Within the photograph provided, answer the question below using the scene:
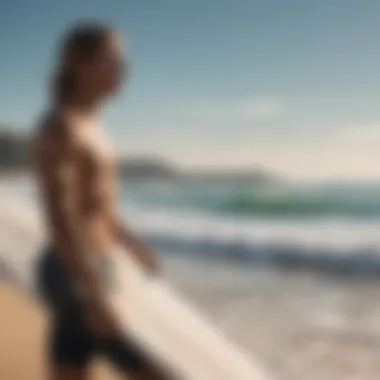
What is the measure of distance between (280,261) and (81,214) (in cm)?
38

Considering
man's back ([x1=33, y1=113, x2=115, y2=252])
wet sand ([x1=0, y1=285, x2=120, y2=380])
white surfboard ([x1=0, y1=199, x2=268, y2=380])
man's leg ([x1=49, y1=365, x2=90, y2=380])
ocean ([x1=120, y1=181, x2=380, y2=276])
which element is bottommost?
man's leg ([x1=49, y1=365, x2=90, y2=380])

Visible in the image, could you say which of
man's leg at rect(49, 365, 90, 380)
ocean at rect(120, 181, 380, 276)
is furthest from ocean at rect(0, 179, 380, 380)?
man's leg at rect(49, 365, 90, 380)

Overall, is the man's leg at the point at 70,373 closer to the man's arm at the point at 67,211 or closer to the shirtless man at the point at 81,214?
the shirtless man at the point at 81,214

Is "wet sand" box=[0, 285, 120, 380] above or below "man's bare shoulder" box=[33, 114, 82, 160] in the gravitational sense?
below

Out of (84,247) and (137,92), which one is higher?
(137,92)

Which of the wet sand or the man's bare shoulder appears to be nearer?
the man's bare shoulder

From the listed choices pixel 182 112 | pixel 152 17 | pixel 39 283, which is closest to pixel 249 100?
pixel 182 112

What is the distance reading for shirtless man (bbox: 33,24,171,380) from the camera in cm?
129

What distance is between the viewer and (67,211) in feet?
4.19

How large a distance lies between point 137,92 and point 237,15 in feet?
0.75

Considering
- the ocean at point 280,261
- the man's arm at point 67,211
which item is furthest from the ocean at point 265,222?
the man's arm at point 67,211

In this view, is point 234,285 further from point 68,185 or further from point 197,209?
point 68,185

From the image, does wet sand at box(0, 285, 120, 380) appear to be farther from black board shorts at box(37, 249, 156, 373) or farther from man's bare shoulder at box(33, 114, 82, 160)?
man's bare shoulder at box(33, 114, 82, 160)

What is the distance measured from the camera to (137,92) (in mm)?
1430
